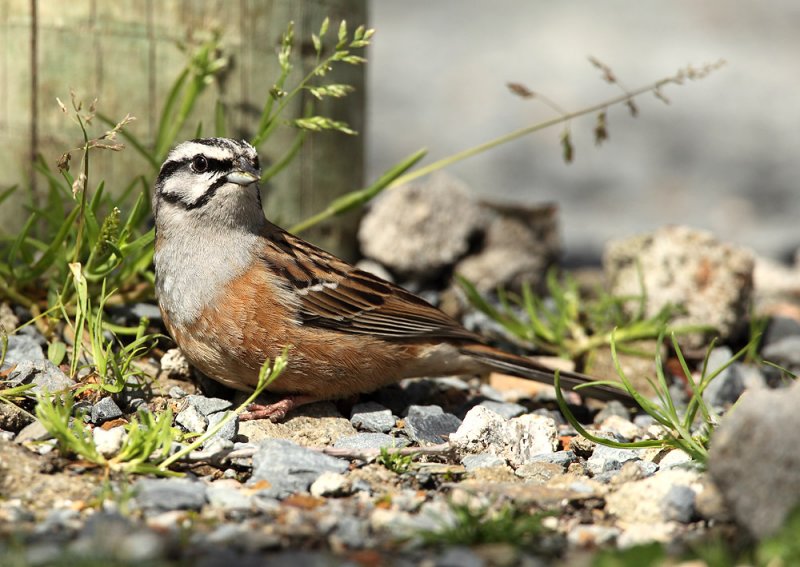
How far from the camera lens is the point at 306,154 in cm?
615

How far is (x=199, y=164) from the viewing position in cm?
464

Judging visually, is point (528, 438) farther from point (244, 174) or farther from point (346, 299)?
point (244, 174)

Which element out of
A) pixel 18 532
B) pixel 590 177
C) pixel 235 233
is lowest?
pixel 590 177

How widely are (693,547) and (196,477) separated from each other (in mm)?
1757

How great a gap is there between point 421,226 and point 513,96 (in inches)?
328

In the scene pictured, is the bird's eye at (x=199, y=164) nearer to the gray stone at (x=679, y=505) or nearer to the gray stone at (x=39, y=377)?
the gray stone at (x=39, y=377)

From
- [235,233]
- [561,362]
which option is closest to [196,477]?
[235,233]

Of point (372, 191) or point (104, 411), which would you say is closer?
point (104, 411)

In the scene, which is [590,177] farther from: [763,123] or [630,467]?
[630,467]

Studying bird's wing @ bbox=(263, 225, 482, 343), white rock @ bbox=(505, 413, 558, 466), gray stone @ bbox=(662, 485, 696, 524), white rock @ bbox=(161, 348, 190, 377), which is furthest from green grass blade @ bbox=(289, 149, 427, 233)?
gray stone @ bbox=(662, 485, 696, 524)

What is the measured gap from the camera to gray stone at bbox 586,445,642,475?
411cm

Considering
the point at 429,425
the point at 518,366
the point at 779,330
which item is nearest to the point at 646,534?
the point at 429,425

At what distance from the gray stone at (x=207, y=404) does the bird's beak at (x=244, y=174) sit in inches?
38.4

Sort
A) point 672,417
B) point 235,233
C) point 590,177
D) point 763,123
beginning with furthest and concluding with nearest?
point 763,123 → point 590,177 → point 235,233 → point 672,417
